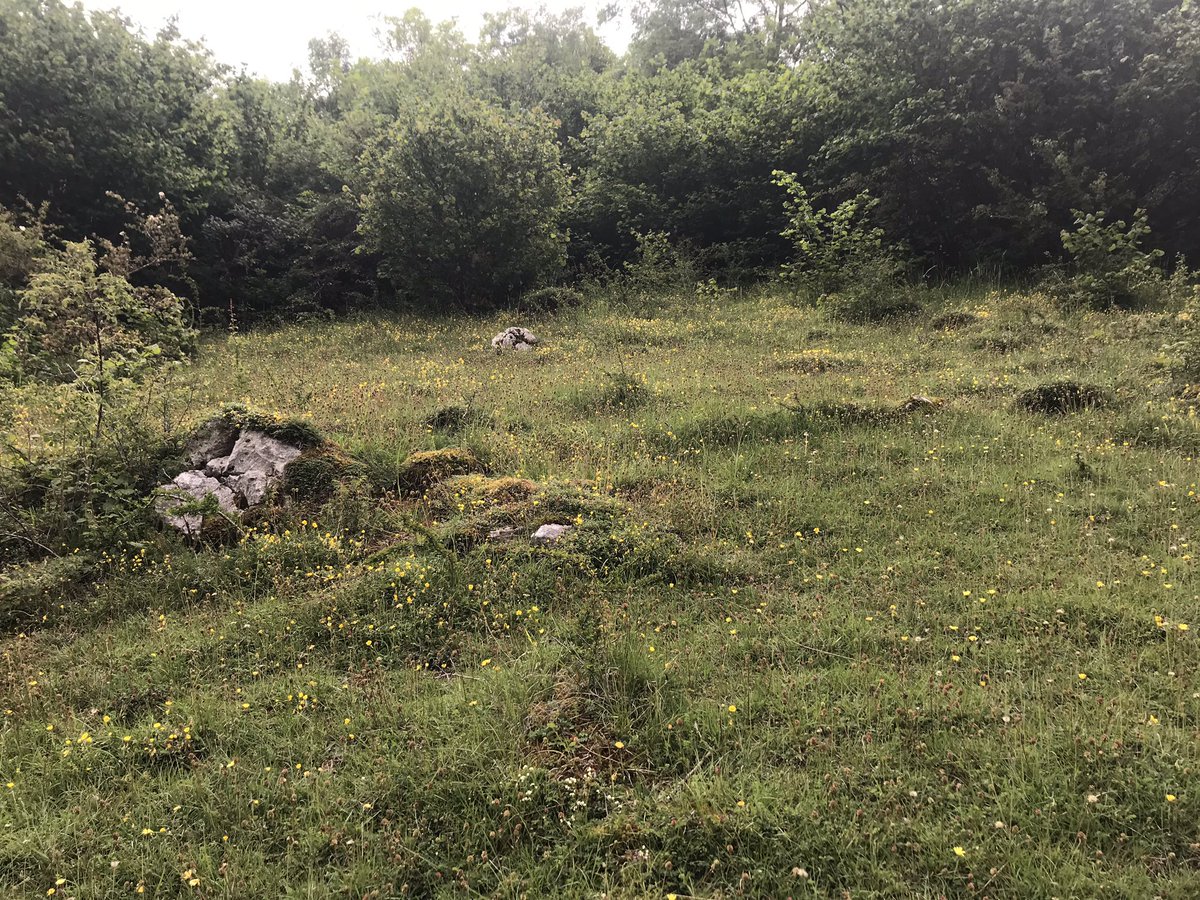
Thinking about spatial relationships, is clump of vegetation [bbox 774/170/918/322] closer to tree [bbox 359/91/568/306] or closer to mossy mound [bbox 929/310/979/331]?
mossy mound [bbox 929/310/979/331]

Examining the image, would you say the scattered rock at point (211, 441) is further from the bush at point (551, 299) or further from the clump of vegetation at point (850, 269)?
the clump of vegetation at point (850, 269)

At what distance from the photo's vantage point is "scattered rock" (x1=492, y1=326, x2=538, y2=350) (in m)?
11.7

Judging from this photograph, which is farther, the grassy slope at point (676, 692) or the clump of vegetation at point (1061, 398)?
the clump of vegetation at point (1061, 398)

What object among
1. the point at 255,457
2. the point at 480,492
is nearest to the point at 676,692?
the point at 480,492

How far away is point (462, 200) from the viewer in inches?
601

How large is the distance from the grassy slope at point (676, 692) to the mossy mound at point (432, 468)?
0.42 meters

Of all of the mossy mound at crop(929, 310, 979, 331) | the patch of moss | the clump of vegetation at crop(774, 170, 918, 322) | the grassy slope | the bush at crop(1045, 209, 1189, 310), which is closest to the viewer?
the grassy slope

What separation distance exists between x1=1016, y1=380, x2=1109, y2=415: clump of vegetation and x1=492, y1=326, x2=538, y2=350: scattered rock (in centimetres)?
748

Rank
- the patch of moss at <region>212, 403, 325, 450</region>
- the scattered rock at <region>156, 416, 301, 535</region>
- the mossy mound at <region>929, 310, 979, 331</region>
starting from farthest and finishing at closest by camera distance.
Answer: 1. the mossy mound at <region>929, 310, 979, 331</region>
2. the patch of moss at <region>212, 403, 325, 450</region>
3. the scattered rock at <region>156, 416, 301, 535</region>

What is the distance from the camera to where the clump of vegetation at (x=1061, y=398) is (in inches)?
275

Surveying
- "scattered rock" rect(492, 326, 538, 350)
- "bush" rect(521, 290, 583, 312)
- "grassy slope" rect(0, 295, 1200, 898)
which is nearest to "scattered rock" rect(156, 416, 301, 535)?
"grassy slope" rect(0, 295, 1200, 898)

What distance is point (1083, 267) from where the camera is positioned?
37.9 feet

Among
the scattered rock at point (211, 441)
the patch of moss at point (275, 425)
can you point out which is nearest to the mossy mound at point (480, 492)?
the patch of moss at point (275, 425)

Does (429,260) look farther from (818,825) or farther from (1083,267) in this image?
(818,825)
